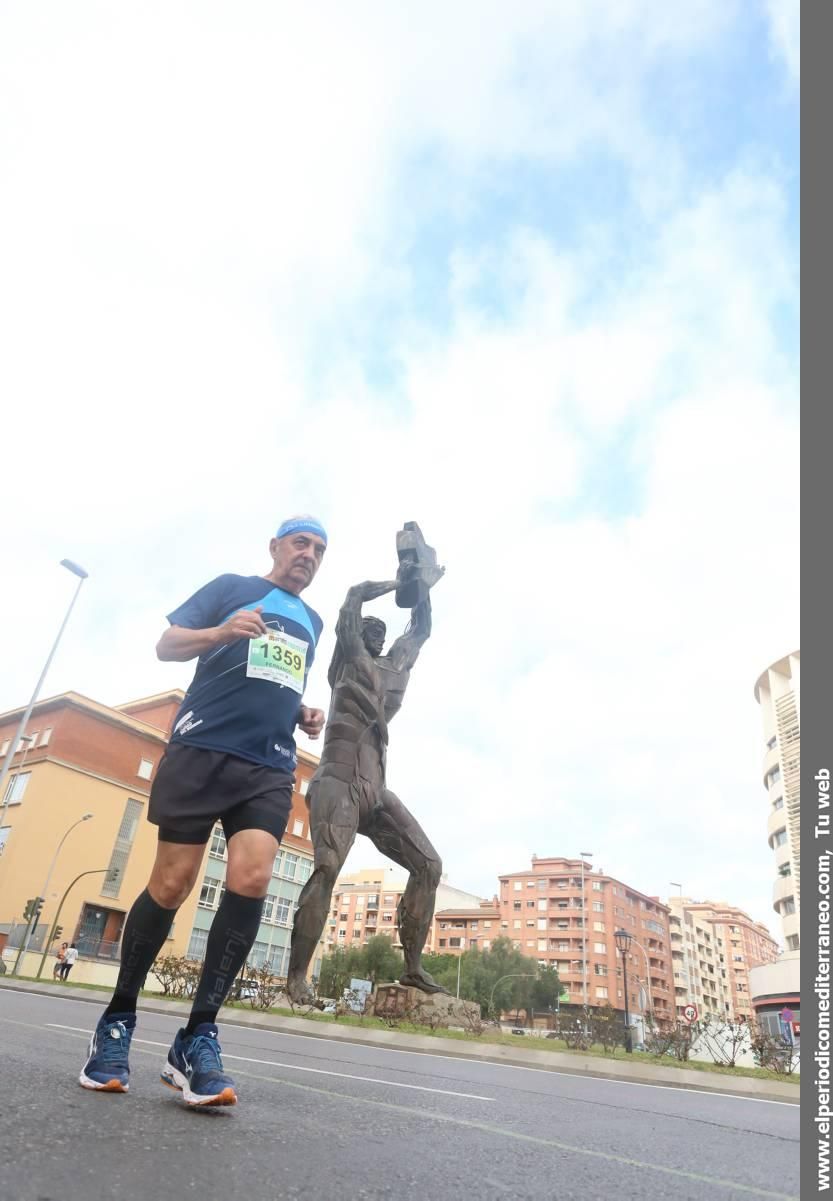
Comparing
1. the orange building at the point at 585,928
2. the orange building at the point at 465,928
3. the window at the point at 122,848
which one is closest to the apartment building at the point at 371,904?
the orange building at the point at 465,928

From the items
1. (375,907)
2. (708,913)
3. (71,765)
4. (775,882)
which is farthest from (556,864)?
(71,765)

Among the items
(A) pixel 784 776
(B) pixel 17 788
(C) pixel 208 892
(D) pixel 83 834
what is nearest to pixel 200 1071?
(D) pixel 83 834

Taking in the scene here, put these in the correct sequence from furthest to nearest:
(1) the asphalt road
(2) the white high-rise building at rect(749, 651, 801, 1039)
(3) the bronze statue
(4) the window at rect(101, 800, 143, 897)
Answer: (2) the white high-rise building at rect(749, 651, 801, 1039) → (4) the window at rect(101, 800, 143, 897) → (3) the bronze statue → (1) the asphalt road

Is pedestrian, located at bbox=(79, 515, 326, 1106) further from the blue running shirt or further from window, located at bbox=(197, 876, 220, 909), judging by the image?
window, located at bbox=(197, 876, 220, 909)

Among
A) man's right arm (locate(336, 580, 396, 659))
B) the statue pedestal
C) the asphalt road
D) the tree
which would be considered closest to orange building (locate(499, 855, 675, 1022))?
the tree

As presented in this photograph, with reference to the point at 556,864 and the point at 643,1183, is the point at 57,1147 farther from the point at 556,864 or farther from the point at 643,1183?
the point at 556,864

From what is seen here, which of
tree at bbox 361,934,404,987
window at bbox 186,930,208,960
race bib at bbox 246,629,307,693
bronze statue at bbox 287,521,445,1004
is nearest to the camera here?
race bib at bbox 246,629,307,693

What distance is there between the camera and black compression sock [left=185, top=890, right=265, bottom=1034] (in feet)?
8.24

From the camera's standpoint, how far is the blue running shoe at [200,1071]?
2160 millimetres

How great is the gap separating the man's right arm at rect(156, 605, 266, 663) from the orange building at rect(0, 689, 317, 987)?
35771 mm

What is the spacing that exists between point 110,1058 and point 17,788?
142 feet

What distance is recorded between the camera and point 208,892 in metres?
46.2

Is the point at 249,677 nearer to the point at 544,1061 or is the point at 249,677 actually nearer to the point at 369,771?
the point at 544,1061
